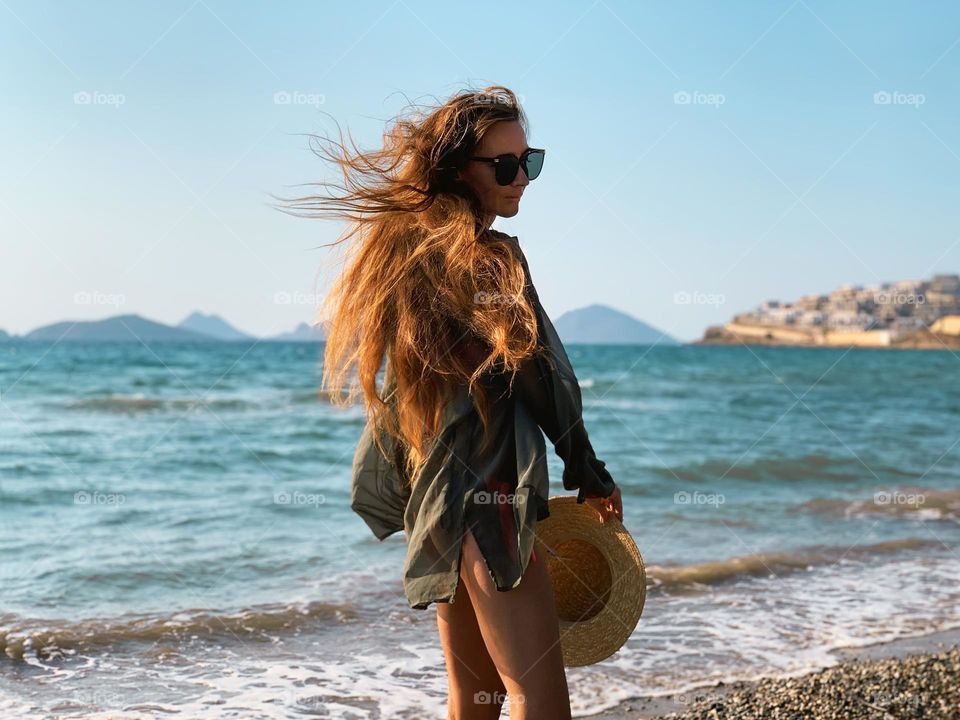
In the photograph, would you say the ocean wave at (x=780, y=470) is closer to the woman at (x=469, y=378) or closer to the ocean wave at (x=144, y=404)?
the woman at (x=469, y=378)

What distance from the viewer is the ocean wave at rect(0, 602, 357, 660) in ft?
16.8

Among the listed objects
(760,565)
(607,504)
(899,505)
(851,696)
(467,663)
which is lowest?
(851,696)

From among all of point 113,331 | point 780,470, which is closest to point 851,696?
point 780,470

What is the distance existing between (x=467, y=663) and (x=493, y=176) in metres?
1.21

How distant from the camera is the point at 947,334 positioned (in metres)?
53.1

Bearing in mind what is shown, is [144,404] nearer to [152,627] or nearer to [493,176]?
[152,627]

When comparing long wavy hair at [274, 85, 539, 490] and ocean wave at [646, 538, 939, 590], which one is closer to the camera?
long wavy hair at [274, 85, 539, 490]

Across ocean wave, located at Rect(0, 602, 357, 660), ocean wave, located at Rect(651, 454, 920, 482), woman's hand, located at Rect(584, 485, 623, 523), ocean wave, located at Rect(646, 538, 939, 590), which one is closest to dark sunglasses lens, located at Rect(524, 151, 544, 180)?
woman's hand, located at Rect(584, 485, 623, 523)

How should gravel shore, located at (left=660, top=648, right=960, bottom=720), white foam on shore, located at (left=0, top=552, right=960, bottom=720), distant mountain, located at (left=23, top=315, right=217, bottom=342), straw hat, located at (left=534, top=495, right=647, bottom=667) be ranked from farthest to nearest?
distant mountain, located at (left=23, top=315, right=217, bottom=342), white foam on shore, located at (left=0, top=552, right=960, bottom=720), gravel shore, located at (left=660, top=648, right=960, bottom=720), straw hat, located at (left=534, top=495, right=647, bottom=667)

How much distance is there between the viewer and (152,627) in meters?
5.44

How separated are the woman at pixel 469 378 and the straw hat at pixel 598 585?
0.39ft

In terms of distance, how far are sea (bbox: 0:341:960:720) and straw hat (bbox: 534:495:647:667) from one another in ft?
6.17

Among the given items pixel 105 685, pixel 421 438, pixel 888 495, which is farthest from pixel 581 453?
pixel 888 495

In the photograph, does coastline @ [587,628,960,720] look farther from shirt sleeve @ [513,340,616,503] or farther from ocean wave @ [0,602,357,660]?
shirt sleeve @ [513,340,616,503]
